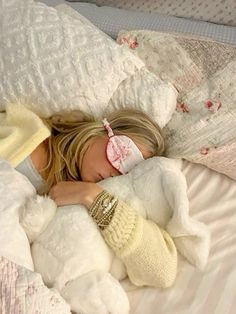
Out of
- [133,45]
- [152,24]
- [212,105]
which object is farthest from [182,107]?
[152,24]

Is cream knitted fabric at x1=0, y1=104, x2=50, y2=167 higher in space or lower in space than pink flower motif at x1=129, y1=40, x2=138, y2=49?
lower

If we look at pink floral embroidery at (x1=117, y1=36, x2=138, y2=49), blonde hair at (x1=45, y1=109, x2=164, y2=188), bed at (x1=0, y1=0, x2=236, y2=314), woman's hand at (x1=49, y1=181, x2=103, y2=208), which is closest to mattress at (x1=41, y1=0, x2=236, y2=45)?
bed at (x1=0, y1=0, x2=236, y2=314)

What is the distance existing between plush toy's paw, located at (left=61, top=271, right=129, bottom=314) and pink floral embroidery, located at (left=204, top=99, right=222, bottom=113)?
501 mm

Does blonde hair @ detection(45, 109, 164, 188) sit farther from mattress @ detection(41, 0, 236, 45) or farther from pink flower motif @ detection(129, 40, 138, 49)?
mattress @ detection(41, 0, 236, 45)

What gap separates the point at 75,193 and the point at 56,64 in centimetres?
34

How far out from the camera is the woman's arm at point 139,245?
1.03 m

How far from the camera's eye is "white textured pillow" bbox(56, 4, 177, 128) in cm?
132

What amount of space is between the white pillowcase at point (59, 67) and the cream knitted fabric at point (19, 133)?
0.04m

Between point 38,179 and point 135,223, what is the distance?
28 cm

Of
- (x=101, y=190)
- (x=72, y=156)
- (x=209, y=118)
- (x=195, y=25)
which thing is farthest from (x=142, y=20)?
(x=101, y=190)

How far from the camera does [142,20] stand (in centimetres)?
157

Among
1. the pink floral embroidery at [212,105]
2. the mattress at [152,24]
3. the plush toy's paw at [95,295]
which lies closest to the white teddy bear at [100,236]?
the plush toy's paw at [95,295]

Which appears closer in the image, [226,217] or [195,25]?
[226,217]

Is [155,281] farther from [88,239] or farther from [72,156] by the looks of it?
[72,156]
